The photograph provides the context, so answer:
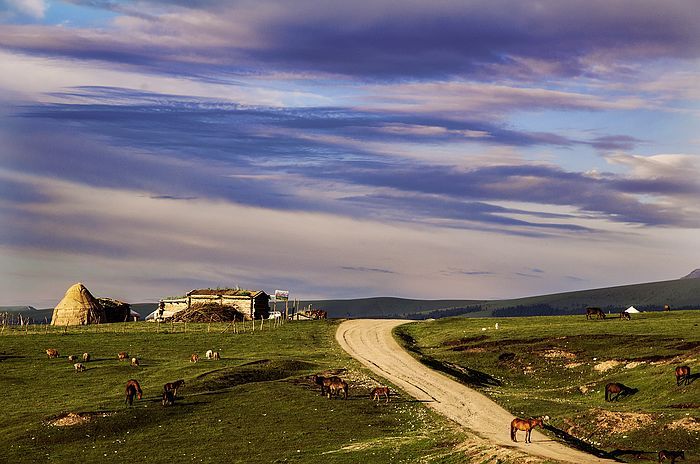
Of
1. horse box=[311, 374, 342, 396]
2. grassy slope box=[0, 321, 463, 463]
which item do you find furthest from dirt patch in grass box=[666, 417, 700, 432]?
horse box=[311, 374, 342, 396]

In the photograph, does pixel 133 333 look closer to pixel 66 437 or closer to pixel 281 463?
pixel 66 437

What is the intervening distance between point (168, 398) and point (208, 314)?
83.4m

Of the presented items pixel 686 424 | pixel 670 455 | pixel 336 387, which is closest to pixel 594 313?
pixel 336 387

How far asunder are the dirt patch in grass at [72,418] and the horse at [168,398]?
16.8ft

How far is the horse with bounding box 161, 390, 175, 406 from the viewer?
69.7 metres

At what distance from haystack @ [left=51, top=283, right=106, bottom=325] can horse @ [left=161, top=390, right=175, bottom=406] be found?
93.2 meters

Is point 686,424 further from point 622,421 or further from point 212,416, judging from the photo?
point 212,416

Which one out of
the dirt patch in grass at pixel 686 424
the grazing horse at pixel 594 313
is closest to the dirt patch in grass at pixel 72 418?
the dirt patch in grass at pixel 686 424

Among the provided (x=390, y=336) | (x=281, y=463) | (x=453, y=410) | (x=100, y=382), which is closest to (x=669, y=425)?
(x=453, y=410)

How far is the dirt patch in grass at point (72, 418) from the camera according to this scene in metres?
63.8

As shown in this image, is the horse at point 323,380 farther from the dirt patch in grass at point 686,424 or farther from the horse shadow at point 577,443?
the dirt patch in grass at point 686,424

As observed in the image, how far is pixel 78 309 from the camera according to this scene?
159m

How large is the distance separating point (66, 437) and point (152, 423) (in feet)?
21.4

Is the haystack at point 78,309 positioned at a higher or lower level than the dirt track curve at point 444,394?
higher
